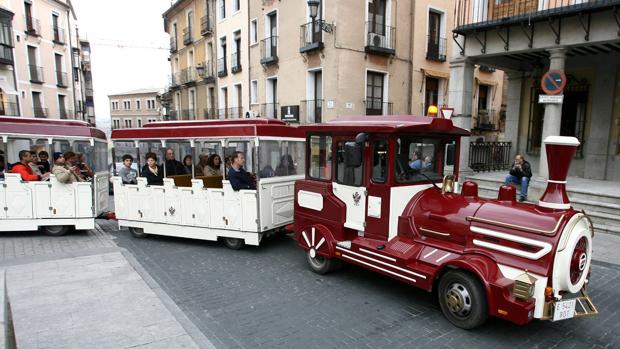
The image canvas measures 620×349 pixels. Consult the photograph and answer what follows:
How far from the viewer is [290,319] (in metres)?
4.66

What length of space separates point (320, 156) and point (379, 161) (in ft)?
3.84

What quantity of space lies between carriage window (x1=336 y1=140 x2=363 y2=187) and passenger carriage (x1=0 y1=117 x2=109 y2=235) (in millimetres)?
5978

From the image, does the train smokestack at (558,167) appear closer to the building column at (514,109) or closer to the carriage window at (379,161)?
the carriage window at (379,161)

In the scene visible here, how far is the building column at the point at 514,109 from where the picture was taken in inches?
541

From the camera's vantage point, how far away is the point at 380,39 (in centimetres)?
1714

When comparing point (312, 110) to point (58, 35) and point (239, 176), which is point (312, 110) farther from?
point (58, 35)

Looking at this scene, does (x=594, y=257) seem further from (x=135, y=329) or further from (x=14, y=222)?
(x=14, y=222)

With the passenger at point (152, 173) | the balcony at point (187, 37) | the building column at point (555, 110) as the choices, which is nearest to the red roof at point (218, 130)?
the passenger at point (152, 173)

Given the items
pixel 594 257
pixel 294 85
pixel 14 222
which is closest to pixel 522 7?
pixel 594 257

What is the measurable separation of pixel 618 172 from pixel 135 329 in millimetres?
13391

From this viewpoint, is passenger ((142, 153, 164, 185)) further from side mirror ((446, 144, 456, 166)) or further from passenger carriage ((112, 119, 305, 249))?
side mirror ((446, 144, 456, 166))

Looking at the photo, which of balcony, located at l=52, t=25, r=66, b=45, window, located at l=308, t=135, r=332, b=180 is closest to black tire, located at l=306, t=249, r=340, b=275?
window, located at l=308, t=135, r=332, b=180

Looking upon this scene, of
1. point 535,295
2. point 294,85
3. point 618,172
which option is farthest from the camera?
point 294,85

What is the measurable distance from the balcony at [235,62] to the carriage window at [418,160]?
1915cm
